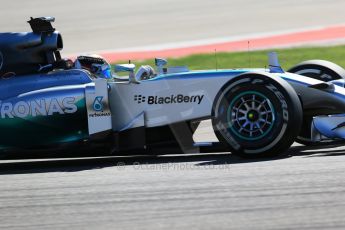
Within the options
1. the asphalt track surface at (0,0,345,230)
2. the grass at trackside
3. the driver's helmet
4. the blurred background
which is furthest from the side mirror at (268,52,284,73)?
the blurred background

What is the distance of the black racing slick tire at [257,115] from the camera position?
22.7ft

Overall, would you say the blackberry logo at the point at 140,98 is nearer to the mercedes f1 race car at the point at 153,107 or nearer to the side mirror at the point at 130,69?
the mercedes f1 race car at the point at 153,107

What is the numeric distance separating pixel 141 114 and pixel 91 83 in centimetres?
62

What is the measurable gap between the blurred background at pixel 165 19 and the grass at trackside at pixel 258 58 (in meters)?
3.01

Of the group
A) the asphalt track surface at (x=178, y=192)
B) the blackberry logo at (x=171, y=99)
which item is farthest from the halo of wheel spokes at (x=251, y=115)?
the blackberry logo at (x=171, y=99)

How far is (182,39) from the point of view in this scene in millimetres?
20422

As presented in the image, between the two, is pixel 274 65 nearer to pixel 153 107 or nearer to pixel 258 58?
pixel 153 107

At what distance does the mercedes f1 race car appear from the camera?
711cm

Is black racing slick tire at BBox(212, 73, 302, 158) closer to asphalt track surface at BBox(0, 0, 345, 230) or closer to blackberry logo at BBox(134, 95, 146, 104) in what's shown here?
asphalt track surface at BBox(0, 0, 345, 230)

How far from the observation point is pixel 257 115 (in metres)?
7.10

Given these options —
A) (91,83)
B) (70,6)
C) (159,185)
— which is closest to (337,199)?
(159,185)

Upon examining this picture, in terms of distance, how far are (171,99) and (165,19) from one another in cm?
1682

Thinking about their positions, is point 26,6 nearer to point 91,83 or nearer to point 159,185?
point 91,83

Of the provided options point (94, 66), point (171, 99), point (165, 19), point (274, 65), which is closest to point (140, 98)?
point (171, 99)
